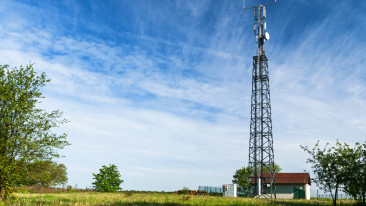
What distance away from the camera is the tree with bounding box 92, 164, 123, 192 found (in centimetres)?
5969

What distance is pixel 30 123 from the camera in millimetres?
21641

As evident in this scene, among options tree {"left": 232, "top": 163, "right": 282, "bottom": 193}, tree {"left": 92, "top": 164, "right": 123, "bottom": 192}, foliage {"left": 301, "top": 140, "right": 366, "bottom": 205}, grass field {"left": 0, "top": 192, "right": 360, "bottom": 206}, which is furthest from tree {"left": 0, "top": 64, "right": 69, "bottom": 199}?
tree {"left": 232, "top": 163, "right": 282, "bottom": 193}

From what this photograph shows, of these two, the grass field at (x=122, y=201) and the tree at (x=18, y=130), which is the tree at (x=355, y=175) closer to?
the grass field at (x=122, y=201)

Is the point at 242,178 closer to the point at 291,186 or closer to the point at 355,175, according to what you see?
the point at 291,186

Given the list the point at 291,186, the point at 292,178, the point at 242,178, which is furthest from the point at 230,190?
the point at 242,178

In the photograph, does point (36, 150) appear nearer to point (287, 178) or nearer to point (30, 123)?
point (30, 123)

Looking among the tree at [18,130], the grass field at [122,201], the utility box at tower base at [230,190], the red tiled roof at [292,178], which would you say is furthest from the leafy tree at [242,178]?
the tree at [18,130]

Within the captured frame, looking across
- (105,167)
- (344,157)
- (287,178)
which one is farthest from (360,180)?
(105,167)

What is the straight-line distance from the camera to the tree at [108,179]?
59688 millimetres

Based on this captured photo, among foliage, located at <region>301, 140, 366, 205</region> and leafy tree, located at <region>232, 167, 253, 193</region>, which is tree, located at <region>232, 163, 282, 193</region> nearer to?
leafy tree, located at <region>232, 167, 253, 193</region>

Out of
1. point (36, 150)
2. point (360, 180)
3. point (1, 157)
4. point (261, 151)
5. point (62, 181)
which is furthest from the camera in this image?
point (62, 181)

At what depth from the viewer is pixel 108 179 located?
201ft

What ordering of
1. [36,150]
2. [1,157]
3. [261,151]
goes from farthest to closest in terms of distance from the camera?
[261,151] < [36,150] < [1,157]

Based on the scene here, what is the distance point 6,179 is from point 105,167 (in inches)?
1667
